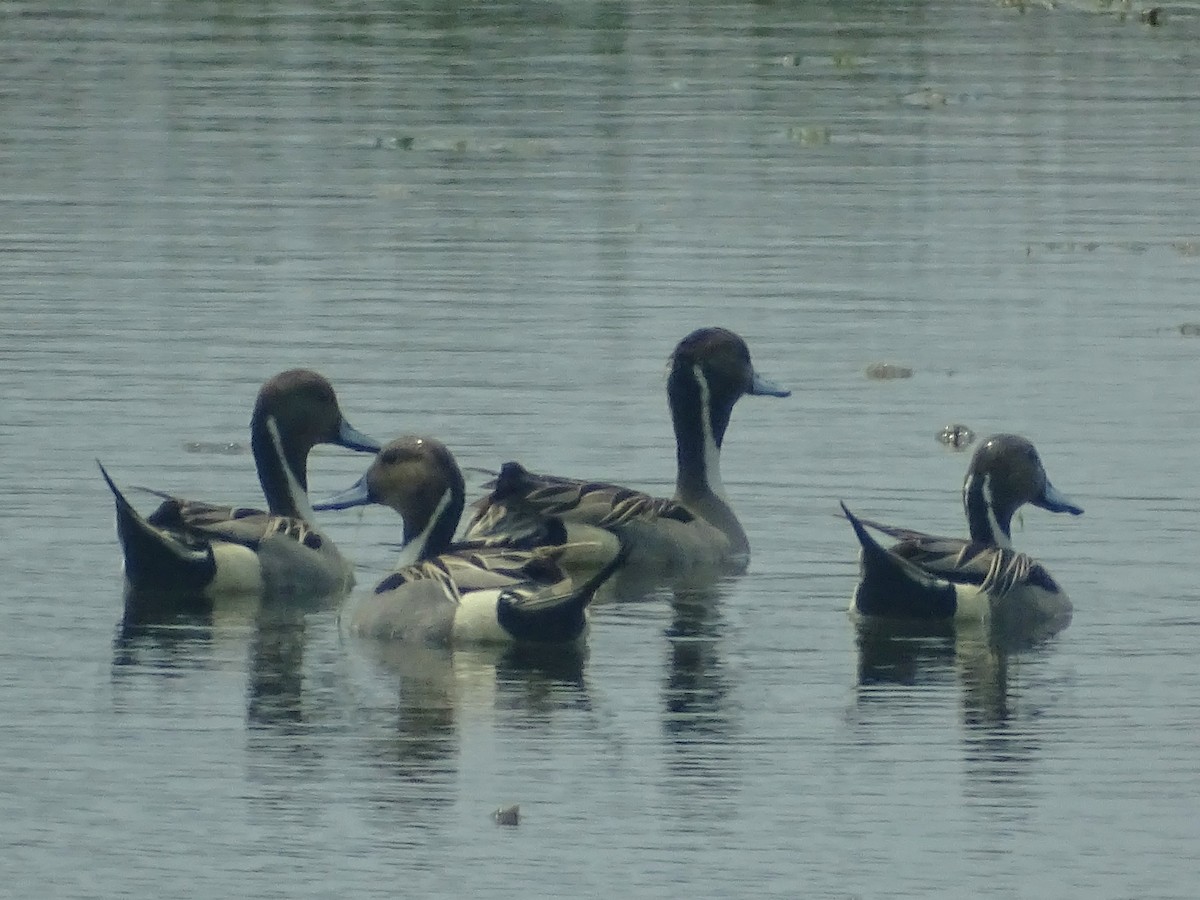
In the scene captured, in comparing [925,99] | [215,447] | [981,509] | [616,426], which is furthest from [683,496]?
[925,99]

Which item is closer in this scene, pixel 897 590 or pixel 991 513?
pixel 897 590

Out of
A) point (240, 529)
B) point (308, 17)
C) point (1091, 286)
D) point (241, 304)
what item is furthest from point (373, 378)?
point (308, 17)

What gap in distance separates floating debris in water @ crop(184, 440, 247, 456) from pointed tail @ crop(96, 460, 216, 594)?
2503 mm

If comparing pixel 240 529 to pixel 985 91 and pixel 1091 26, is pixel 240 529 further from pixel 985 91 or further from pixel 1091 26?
pixel 1091 26

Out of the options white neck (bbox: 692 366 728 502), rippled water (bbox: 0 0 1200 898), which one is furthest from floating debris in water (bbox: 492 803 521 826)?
white neck (bbox: 692 366 728 502)

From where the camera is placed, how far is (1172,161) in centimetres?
2761

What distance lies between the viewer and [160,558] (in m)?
13.0

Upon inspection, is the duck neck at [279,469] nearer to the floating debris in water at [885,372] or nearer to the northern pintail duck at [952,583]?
the northern pintail duck at [952,583]

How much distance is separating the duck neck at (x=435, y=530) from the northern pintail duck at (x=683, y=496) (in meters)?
0.50

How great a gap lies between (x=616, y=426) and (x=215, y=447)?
2.12 meters

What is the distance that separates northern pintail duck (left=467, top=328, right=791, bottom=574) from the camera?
13828 millimetres

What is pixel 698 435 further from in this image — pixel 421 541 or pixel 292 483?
pixel 421 541

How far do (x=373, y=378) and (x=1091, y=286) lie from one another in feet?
18.9

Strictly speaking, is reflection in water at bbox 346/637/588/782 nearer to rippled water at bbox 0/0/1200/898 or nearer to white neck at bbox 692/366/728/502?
rippled water at bbox 0/0/1200/898
